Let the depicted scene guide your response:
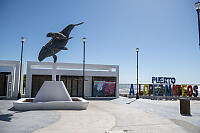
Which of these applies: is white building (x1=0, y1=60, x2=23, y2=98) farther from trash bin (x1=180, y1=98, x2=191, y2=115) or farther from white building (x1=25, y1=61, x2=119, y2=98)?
trash bin (x1=180, y1=98, x2=191, y2=115)

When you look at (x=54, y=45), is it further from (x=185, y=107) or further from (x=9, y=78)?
(x=9, y=78)

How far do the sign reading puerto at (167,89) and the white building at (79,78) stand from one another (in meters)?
4.84

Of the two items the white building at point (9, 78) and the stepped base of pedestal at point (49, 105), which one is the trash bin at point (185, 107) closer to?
the stepped base of pedestal at point (49, 105)

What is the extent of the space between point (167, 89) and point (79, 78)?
1341 centimetres

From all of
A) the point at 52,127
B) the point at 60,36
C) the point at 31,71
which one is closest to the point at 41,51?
the point at 60,36

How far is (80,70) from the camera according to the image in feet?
82.2

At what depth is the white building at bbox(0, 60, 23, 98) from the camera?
2250 cm

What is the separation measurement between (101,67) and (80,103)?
46.8ft

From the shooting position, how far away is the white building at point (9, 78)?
2250cm

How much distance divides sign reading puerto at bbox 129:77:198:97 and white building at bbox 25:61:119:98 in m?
4.84

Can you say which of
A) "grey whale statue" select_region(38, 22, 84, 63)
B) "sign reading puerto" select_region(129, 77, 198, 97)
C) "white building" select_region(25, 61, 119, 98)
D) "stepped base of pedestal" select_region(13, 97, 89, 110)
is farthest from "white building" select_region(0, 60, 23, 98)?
"sign reading puerto" select_region(129, 77, 198, 97)

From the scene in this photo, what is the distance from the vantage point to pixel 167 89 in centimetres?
2634

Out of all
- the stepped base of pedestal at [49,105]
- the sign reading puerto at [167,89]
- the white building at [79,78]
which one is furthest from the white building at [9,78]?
the sign reading puerto at [167,89]

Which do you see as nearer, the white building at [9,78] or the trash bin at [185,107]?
the trash bin at [185,107]
